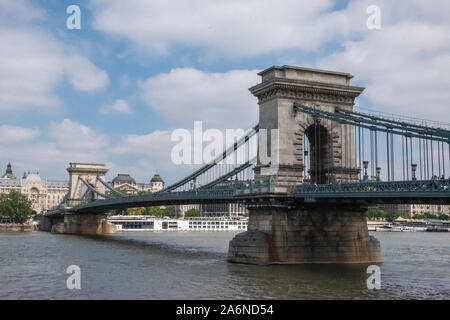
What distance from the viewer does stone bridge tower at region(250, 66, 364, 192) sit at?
1678 inches

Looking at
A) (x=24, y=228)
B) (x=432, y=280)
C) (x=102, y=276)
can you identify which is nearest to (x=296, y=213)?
(x=432, y=280)

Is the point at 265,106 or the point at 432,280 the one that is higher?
the point at 265,106

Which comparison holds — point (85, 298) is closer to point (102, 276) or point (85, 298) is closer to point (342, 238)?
point (102, 276)

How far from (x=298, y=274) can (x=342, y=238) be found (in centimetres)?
816

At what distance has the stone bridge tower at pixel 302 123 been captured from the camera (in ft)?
140

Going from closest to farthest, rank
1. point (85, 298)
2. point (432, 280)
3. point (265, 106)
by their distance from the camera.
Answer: point (85, 298) < point (432, 280) < point (265, 106)

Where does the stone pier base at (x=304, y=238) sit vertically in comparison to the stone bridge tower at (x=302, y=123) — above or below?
below

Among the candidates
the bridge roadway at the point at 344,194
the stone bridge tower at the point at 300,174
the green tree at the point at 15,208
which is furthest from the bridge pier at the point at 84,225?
the stone bridge tower at the point at 300,174

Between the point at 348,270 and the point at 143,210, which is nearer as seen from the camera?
the point at 348,270

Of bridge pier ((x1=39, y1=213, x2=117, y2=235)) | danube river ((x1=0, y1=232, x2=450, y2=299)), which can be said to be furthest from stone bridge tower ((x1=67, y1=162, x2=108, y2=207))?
danube river ((x1=0, y1=232, x2=450, y2=299))

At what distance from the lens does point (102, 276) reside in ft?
120

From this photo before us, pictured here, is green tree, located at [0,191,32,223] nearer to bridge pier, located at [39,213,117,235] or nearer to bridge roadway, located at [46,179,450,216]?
bridge pier, located at [39,213,117,235]

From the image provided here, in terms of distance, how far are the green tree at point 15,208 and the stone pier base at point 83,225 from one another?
29963mm

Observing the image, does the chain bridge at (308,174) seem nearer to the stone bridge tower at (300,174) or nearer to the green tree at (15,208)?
the stone bridge tower at (300,174)
